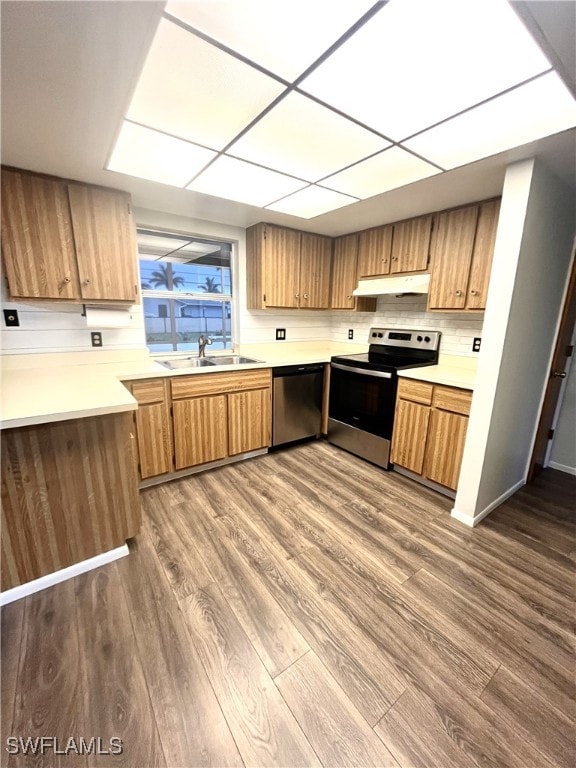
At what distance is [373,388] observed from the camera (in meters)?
2.77

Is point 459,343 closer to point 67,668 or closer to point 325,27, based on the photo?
point 325,27

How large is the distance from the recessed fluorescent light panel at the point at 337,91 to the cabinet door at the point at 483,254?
66 cm

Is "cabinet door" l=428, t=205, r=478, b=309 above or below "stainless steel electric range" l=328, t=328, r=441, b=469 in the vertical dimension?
above

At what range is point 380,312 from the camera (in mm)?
3371

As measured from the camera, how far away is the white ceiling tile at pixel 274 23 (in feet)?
2.83

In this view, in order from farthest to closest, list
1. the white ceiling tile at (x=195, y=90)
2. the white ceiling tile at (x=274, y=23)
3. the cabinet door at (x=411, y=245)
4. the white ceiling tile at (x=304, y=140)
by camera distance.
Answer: the cabinet door at (x=411, y=245) → the white ceiling tile at (x=304, y=140) → the white ceiling tile at (x=195, y=90) → the white ceiling tile at (x=274, y=23)

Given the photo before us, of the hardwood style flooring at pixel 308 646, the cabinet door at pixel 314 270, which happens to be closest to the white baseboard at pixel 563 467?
the hardwood style flooring at pixel 308 646

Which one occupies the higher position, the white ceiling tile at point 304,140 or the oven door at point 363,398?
the white ceiling tile at point 304,140

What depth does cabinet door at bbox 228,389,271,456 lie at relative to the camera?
275 centimetres

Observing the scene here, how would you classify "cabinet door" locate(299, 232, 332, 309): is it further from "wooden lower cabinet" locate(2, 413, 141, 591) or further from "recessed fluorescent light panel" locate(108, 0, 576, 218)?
"wooden lower cabinet" locate(2, 413, 141, 591)

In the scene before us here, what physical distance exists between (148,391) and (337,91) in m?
2.03

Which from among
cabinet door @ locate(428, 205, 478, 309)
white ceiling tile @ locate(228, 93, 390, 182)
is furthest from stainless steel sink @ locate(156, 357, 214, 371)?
cabinet door @ locate(428, 205, 478, 309)

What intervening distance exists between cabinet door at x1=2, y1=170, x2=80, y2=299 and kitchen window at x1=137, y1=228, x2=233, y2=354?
0.67 m

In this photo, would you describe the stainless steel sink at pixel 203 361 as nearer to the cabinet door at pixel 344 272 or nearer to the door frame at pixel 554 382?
the cabinet door at pixel 344 272
